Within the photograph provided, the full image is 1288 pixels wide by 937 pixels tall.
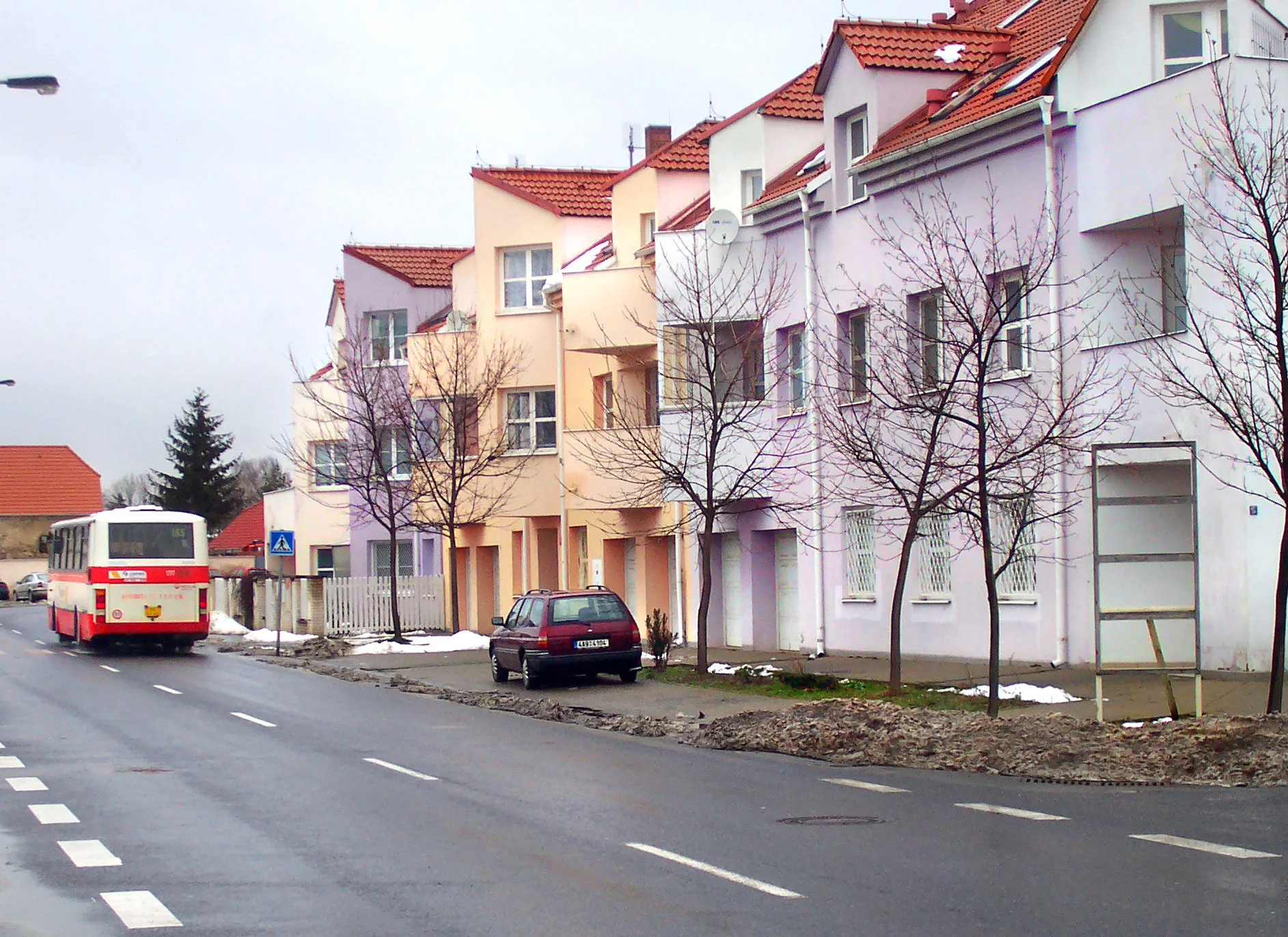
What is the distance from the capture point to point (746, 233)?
103 ft

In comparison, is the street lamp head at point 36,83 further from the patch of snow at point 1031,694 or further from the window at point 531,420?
the window at point 531,420

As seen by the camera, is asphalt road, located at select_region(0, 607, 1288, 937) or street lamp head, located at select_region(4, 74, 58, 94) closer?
asphalt road, located at select_region(0, 607, 1288, 937)

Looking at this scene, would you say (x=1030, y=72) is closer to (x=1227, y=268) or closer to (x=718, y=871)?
(x=1227, y=268)

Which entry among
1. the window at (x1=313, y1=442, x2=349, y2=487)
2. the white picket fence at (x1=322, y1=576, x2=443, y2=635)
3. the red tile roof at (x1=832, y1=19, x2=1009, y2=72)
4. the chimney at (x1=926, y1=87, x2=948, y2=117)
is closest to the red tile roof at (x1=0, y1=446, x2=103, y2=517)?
the window at (x1=313, y1=442, x2=349, y2=487)

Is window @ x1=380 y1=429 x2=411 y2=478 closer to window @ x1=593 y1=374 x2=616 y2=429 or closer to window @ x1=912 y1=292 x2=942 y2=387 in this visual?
window @ x1=593 y1=374 x2=616 y2=429

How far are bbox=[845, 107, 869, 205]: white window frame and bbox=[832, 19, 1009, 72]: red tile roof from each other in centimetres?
97

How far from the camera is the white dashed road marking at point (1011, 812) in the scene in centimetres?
1159

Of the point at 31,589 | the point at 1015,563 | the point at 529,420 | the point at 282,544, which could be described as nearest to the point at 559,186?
the point at 529,420

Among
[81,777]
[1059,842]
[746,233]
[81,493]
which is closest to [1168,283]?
[746,233]

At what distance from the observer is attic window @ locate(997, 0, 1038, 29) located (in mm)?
30969

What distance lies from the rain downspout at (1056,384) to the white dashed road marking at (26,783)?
45.5 feet

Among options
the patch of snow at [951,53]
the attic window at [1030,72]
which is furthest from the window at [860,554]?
the patch of snow at [951,53]

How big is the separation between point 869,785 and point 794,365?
58.6 ft

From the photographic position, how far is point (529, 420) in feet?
145
